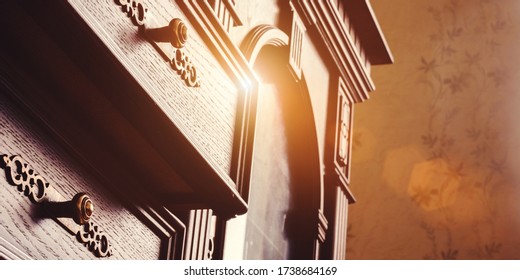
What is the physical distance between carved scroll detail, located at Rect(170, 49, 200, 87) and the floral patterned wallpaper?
144 centimetres

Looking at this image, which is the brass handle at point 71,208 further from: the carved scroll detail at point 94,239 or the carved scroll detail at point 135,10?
the carved scroll detail at point 135,10

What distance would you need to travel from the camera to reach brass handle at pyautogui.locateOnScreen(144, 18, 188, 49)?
0.65 meters

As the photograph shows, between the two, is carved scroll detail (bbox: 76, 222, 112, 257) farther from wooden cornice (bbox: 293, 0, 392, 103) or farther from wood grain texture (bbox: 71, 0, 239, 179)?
wooden cornice (bbox: 293, 0, 392, 103)

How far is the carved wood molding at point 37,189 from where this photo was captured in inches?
22.3

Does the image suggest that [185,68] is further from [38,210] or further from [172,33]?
[38,210]

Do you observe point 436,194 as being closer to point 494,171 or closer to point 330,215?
point 494,171

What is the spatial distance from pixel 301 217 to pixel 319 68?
253mm

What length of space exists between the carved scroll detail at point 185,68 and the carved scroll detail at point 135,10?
5cm

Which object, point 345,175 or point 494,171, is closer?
point 345,175

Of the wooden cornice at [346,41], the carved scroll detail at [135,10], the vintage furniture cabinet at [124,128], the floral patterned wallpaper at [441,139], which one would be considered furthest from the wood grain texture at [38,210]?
the floral patterned wallpaper at [441,139]

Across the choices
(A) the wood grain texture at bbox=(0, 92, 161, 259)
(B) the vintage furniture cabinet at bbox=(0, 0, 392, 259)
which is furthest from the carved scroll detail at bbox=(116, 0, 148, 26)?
(A) the wood grain texture at bbox=(0, 92, 161, 259)

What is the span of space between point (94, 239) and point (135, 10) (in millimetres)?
188
